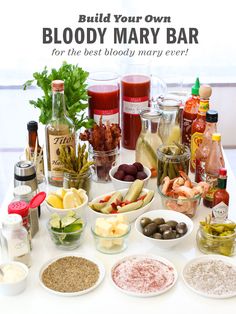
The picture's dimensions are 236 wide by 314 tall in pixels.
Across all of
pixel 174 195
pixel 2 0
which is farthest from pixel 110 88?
pixel 2 0

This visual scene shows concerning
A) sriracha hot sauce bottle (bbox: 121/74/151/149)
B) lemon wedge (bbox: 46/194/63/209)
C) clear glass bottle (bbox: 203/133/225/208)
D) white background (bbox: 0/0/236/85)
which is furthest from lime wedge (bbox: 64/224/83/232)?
white background (bbox: 0/0/236/85)

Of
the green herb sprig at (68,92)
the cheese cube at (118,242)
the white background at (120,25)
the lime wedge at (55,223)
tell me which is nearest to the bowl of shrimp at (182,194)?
the cheese cube at (118,242)

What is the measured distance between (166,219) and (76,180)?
30cm

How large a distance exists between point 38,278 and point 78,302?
0.44 ft

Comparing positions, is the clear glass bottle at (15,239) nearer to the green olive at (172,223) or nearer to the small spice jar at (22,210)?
the small spice jar at (22,210)

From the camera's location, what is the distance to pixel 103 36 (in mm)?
2855

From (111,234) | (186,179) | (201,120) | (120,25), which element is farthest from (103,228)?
(120,25)

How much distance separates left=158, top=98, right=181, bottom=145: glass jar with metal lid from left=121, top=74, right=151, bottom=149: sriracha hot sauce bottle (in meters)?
0.12

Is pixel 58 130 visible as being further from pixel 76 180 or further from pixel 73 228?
pixel 73 228

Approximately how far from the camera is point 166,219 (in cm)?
156

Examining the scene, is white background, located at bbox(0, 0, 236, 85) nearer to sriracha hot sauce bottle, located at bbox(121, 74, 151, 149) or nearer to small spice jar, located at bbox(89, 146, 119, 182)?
sriracha hot sauce bottle, located at bbox(121, 74, 151, 149)

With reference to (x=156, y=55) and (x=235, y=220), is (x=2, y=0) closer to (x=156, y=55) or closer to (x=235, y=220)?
(x=156, y=55)

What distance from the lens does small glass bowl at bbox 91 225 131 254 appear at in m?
1.44

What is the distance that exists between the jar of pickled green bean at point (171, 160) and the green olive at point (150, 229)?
0.28 meters
